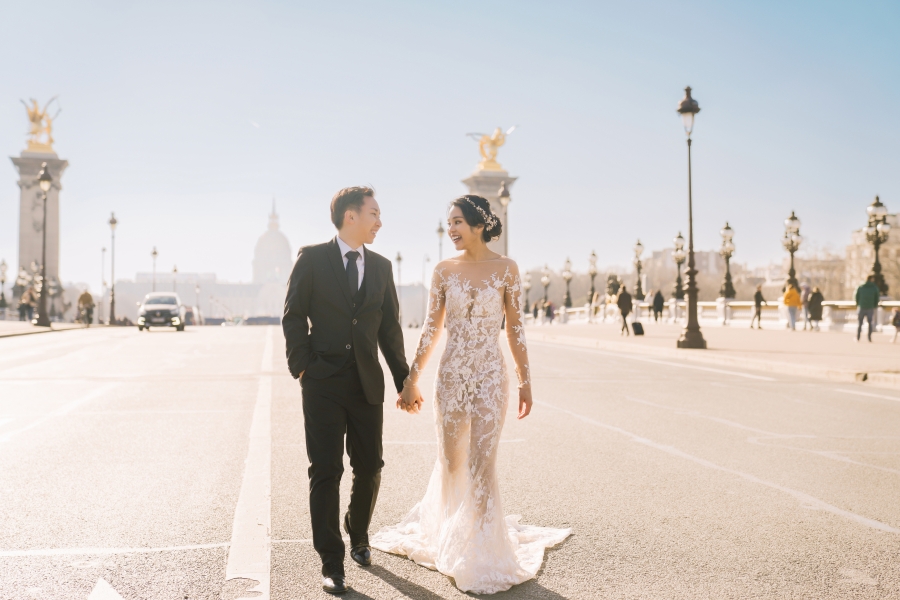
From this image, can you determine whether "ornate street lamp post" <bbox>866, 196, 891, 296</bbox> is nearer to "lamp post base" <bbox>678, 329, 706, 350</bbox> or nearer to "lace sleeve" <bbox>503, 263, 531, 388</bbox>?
"lamp post base" <bbox>678, 329, 706, 350</bbox>

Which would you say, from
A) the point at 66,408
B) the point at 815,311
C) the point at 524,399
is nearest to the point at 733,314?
the point at 815,311

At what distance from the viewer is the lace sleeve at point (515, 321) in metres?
4.78

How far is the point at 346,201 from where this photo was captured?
15.6 ft

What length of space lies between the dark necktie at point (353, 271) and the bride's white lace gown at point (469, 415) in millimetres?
403

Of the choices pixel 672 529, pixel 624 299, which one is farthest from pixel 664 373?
pixel 624 299

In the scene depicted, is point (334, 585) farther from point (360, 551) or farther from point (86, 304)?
point (86, 304)

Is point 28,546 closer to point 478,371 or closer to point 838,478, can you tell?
point 478,371

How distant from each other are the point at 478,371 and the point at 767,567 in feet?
5.87

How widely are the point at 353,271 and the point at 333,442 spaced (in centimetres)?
88

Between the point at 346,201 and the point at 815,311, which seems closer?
the point at 346,201

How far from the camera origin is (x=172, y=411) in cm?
1110

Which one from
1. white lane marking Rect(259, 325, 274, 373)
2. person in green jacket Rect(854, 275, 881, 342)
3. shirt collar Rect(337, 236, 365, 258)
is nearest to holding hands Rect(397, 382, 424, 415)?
shirt collar Rect(337, 236, 365, 258)

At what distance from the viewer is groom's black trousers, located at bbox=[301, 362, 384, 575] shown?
441 cm

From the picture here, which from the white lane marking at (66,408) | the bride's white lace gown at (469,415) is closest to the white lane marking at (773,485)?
the bride's white lace gown at (469,415)
